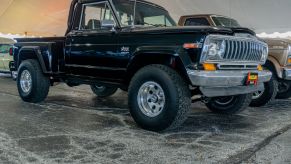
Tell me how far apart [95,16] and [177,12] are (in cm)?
963

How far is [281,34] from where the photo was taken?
12891mm

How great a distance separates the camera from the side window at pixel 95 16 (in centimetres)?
513

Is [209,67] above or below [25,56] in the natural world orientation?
above

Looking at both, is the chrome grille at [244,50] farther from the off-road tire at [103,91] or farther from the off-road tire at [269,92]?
the off-road tire at [103,91]

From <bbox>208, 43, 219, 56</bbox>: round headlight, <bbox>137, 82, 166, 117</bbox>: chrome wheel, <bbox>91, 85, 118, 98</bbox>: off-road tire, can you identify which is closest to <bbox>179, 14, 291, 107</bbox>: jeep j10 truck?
<bbox>208, 43, 219, 56</bbox>: round headlight

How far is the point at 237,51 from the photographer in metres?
4.31

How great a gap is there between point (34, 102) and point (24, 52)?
1051 millimetres

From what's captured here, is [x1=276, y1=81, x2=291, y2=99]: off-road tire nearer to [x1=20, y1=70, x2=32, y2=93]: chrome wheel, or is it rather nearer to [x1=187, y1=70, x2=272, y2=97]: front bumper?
[x1=187, y1=70, x2=272, y2=97]: front bumper

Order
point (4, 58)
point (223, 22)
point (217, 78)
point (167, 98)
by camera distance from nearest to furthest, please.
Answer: point (217, 78) < point (167, 98) < point (223, 22) < point (4, 58)

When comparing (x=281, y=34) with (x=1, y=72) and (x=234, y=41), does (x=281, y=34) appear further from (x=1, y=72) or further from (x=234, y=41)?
(x=1, y=72)

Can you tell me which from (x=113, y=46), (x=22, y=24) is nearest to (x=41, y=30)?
(x=22, y=24)

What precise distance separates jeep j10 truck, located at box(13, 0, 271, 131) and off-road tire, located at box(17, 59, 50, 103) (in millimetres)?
16

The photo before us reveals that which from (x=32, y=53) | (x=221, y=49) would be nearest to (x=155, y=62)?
(x=221, y=49)

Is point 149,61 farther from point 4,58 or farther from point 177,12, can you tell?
point 177,12
